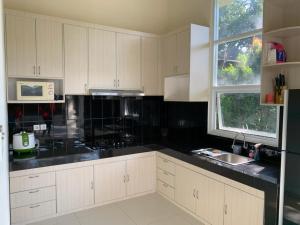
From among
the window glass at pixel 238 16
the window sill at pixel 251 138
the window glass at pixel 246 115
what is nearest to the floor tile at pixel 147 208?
the window sill at pixel 251 138

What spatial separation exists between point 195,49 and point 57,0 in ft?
6.64

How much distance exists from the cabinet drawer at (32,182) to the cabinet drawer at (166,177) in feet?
4.71

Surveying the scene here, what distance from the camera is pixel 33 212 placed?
8.86 feet

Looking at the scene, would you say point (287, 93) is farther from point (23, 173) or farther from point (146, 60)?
point (23, 173)

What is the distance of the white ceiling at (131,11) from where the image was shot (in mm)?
3211

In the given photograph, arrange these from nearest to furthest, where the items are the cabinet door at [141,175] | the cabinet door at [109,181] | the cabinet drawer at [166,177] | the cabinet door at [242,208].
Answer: the cabinet door at [242,208] < the cabinet door at [109,181] < the cabinet drawer at [166,177] < the cabinet door at [141,175]

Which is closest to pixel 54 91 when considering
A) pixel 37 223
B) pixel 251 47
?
pixel 37 223

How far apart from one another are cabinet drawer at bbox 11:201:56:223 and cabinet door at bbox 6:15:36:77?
1.54 metres

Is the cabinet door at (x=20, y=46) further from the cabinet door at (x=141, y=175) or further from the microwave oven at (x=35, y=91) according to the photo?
the cabinet door at (x=141, y=175)

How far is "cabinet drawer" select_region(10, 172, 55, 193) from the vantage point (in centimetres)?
257

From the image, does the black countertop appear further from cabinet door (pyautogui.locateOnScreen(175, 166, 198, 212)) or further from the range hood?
the range hood

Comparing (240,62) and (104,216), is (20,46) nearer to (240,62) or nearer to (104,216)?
(104,216)

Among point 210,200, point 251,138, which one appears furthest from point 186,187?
point 251,138

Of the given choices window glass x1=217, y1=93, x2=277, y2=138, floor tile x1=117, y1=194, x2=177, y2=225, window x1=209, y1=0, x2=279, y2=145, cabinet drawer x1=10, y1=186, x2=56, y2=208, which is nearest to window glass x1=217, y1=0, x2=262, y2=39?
window x1=209, y1=0, x2=279, y2=145
